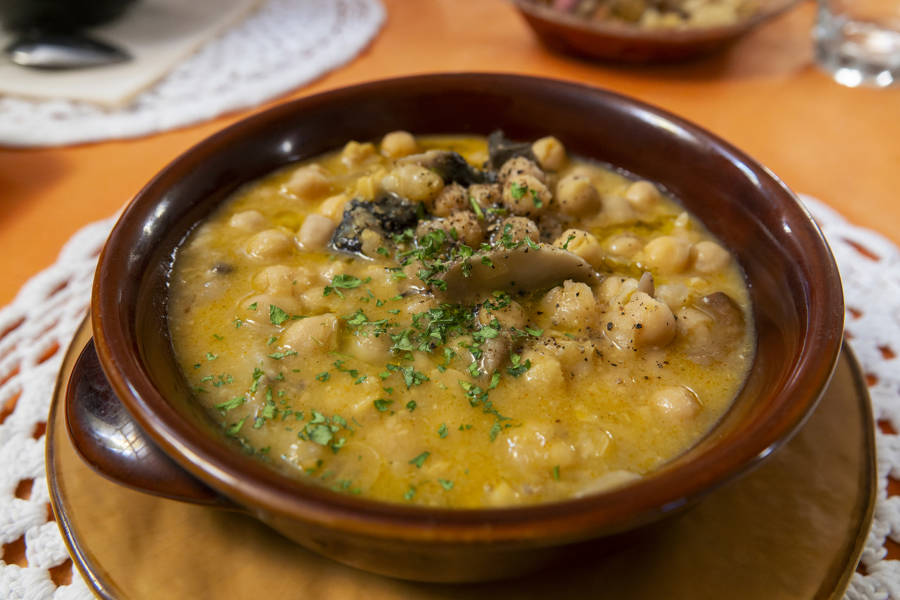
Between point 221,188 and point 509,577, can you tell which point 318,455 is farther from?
point 221,188

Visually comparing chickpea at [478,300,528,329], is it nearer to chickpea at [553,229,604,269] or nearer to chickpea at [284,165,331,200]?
chickpea at [553,229,604,269]

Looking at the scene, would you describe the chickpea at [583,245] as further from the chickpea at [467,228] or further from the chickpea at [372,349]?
the chickpea at [372,349]

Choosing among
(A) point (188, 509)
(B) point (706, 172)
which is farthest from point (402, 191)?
(A) point (188, 509)

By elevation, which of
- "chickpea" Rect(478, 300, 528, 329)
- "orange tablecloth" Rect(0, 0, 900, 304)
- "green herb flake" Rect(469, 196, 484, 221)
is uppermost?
"green herb flake" Rect(469, 196, 484, 221)

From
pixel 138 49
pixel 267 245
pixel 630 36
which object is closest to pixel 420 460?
pixel 267 245

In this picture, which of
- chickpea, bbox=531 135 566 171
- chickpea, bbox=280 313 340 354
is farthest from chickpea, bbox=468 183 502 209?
chickpea, bbox=280 313 340 354

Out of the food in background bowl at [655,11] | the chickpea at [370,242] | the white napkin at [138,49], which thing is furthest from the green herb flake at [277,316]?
the food in background bowl at [655,11]
